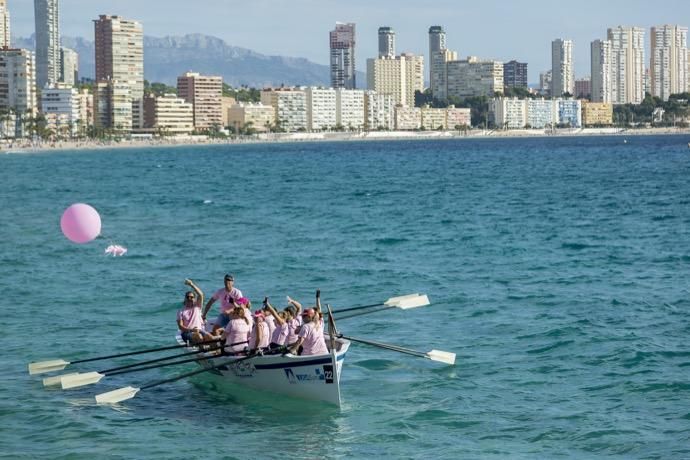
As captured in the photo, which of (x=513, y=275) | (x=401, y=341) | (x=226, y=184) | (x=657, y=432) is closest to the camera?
(x=657, y=432)

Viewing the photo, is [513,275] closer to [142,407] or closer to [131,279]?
[131,279]

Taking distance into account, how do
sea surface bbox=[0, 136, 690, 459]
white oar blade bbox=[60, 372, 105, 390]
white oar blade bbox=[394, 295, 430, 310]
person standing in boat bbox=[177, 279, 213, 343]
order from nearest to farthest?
sea surface bbox=[0, 136, 690, 459] < white oar blade bbox=[60, 372, 105, 390] < person standing in boat bbox=[177, 279, 213, 343] < white oar blade bbox=[394, 295, 430, 310]

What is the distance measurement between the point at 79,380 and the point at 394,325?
23.9 feet

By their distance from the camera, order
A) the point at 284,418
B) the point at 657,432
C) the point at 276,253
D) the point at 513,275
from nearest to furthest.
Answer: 1. the point at 657,432
2. the point at 284,418
3. the point at 513,275
4. the point at 276,253

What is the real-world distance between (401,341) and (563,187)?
49.9 m

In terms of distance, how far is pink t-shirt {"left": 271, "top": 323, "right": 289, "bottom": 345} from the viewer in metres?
18.0

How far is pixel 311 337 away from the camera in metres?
17.5

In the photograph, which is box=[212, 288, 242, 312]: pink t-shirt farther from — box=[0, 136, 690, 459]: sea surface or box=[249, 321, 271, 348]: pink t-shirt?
box=[249, 321, 271, 348]: pink t-shirt

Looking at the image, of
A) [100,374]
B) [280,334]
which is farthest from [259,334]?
[100,374]

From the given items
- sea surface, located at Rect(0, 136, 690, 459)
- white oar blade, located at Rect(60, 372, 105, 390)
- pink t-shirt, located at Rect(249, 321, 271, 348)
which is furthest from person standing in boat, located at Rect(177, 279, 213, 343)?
white oar blade, located at Rect(60, 372, 105, 390)

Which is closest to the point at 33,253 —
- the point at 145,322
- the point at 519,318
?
the point at 145,322

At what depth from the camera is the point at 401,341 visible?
72.9 feet

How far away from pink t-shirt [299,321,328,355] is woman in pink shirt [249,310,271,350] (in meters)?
0.81

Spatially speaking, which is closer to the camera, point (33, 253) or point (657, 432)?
point (657, 432)
